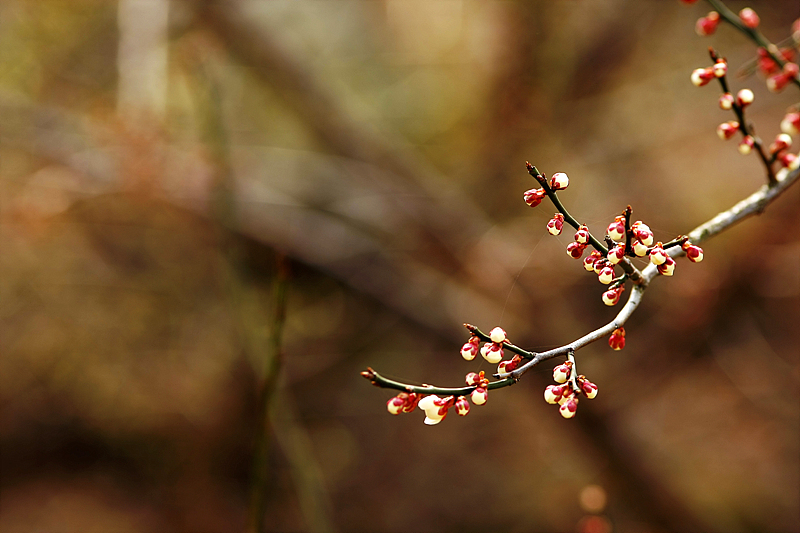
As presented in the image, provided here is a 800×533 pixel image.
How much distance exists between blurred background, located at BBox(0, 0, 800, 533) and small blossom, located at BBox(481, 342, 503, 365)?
1.30 metres

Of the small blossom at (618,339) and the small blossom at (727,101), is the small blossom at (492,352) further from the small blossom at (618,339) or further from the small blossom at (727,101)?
the small blossom at (727,101)

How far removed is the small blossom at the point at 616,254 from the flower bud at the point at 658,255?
3 cm

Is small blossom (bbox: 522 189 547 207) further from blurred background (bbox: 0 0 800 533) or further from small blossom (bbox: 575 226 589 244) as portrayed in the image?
blurred background (bbox: 0 0 800 533)

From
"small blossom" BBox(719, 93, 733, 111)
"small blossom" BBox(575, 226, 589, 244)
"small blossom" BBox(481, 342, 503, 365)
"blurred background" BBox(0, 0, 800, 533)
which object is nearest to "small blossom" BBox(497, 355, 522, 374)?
"small blossom" BBox(481, 342, 503, 365)

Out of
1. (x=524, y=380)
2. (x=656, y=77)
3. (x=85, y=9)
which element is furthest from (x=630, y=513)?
(x=85, y=9)

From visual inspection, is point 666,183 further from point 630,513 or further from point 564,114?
point 630,513

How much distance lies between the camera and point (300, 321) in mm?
2645

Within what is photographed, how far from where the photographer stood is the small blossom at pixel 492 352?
445 mm

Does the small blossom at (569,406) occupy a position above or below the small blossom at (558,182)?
below

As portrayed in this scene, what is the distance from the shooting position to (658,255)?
44 centimetres

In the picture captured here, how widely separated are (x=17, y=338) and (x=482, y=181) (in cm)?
273

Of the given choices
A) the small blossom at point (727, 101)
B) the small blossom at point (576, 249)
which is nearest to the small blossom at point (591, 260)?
the small blossom at point (576, 249)

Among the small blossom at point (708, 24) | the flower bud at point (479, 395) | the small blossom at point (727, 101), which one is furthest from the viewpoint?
the small blossom at point (708, 24)

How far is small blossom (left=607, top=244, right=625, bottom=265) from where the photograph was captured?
43cm
